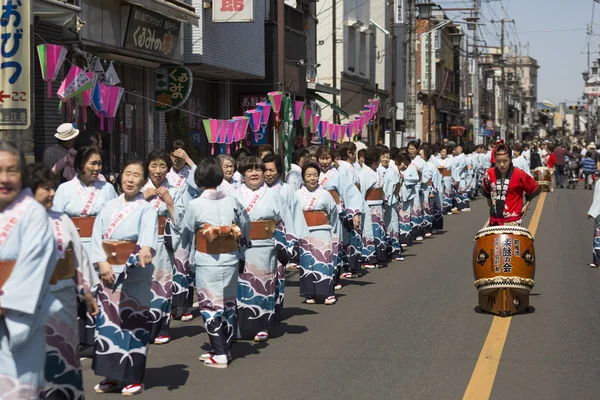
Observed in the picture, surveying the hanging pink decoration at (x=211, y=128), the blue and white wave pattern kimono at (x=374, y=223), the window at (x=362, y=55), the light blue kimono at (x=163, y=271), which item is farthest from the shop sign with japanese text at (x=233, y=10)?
the window at (x=362, y=55)

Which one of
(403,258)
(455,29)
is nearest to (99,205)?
(403,258)

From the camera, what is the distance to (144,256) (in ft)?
23.3

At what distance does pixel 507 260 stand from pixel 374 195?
5.11 meters

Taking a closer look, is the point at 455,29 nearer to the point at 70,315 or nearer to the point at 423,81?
the point at 423,81

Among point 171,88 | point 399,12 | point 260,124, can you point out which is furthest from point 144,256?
point 399,12

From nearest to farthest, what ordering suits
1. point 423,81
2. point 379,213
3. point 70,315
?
1. point 70,315
2. point 379,213
3. point 423,81

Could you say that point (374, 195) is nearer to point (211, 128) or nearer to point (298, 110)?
point (211, 128)

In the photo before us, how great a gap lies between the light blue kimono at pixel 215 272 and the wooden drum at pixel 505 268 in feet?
11.4

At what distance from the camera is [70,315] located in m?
6.25

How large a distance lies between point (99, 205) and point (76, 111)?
838 centimetres

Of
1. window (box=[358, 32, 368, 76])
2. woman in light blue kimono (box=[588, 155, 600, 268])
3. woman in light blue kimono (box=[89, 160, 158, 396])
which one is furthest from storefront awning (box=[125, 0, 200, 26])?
window (box=[358, 32, 368, 76])

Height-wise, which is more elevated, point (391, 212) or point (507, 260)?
point (391, 212)

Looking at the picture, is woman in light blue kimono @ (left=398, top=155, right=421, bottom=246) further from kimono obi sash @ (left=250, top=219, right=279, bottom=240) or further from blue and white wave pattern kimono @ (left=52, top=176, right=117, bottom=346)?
blue and white wave pattern kimono @ (left=52, top=176, right=117, bottom=346)

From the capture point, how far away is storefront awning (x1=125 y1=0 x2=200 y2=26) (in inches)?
725
